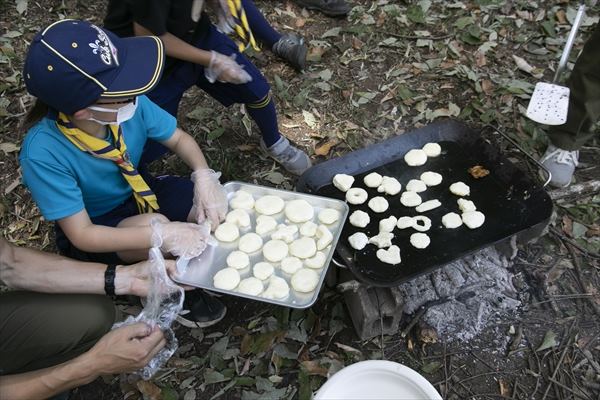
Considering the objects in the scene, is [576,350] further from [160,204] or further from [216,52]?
[216,52]

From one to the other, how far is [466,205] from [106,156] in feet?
5.72

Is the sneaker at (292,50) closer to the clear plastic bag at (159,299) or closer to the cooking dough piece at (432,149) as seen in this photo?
the cooking dough piece at (432,149)

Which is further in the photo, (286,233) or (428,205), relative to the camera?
(428,205)

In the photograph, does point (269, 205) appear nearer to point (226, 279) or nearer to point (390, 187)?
point (226, 279)

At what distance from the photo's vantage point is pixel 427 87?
386 cm

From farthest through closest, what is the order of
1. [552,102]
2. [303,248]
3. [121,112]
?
[552,102]
[303,248]
[121,112]

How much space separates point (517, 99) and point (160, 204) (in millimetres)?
2805

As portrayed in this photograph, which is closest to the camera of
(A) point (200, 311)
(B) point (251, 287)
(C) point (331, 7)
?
(B) point (251, 287)

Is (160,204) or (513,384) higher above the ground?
(160,204)

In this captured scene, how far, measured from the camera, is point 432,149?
109 inches

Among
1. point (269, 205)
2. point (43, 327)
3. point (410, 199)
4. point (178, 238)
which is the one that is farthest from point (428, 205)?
point (43, 327)

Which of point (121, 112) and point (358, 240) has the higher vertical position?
point (121, 112)

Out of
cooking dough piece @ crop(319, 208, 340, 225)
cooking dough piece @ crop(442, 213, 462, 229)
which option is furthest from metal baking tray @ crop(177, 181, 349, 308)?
cooking dough piece @ crop(442, 213, 462, 229)

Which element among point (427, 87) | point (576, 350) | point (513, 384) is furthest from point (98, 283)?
point (427, 87)
